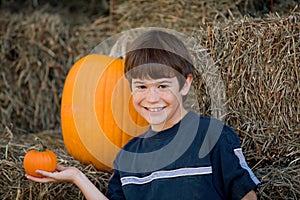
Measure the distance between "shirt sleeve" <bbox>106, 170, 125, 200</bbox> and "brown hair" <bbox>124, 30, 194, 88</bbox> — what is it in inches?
17.0

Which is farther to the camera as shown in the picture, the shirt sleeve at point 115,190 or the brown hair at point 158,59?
the shirt sleeve at point 115,190

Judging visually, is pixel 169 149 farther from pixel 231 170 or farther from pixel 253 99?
pixel 253 99

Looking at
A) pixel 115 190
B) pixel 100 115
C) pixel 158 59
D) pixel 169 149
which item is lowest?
pixel 115 190

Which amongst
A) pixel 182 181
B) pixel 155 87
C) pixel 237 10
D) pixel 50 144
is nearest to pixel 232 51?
pixel 155 87

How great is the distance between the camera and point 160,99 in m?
2.40

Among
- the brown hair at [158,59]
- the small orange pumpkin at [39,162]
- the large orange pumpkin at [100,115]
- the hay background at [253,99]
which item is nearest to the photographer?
the brown hair at [158,59]

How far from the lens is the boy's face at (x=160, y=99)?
2.40 meters

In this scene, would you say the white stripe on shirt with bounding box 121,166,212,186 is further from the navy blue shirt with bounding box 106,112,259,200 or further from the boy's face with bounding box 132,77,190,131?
the boy's face with bounding box 132,77,190,131

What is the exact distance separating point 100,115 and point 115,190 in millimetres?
551

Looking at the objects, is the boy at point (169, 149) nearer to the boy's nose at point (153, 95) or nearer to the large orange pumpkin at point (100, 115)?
the boy's nose at point (153, 95)

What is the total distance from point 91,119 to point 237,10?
137 centimetres

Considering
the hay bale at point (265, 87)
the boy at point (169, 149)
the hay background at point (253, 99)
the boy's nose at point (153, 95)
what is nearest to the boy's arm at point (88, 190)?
the boy at point (169, 149)

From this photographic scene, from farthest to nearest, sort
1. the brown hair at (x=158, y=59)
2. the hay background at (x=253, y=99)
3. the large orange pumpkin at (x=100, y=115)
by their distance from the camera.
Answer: the large orange pumpkin at (x=100, y=115), the hay background at (x=253, y=99), the brown hair at (x=158, y=59)

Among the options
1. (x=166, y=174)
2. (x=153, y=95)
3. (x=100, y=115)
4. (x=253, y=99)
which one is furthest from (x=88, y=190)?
(x=253, y=99)
